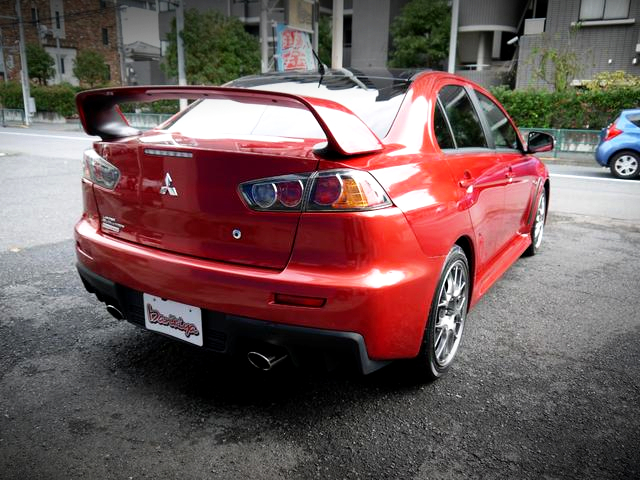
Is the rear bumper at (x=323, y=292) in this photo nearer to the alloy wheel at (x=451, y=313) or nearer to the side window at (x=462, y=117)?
the alloy wheel at (x=451, y=313)

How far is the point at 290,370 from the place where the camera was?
2.75m

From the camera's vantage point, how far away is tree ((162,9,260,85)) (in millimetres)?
26750

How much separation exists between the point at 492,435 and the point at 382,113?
4.92 feet

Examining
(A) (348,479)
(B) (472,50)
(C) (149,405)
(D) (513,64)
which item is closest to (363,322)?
(A) (348,479)

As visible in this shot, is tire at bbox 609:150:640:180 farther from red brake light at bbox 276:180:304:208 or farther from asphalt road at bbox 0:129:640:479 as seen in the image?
red brake light at bbox 276:180:304:208

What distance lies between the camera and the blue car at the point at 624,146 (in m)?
11.2

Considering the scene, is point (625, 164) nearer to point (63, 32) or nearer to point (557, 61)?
point (557, 61)

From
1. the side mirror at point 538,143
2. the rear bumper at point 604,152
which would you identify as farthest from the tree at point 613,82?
the side mirror at point 538,143

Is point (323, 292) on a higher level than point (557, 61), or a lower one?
lower

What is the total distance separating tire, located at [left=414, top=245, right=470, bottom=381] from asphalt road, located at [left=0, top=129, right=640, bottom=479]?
0.36 ft

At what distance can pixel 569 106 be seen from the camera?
57.6ft

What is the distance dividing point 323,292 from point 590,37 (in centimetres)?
2415

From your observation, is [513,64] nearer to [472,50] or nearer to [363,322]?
[472,50]

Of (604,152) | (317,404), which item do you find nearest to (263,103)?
(317,404)
